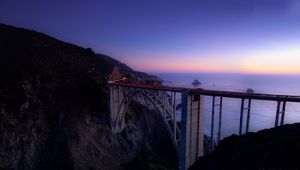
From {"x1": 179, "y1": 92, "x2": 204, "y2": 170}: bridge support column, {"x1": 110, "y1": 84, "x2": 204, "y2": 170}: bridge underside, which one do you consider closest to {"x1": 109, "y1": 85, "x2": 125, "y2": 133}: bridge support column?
{"x1": 110, "y1": 84, "x2": 204, "y2": 170}: bridge underside

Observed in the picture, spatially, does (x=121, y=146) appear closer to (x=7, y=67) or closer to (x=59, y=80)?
(x=59, y=80)

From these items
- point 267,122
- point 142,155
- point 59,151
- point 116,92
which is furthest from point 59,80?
point 267,122

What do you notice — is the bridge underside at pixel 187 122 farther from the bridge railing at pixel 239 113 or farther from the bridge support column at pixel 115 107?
the bridge support column at pixel 115 107

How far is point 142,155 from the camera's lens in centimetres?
3347

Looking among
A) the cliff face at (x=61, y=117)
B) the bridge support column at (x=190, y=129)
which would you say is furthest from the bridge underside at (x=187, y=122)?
the cliff face at (x=61, y=117)

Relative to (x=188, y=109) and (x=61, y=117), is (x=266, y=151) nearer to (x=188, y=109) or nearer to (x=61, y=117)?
(x=188, y=109)

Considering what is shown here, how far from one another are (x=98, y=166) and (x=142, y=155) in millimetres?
8064

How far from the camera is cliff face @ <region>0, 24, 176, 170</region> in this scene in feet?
80.8

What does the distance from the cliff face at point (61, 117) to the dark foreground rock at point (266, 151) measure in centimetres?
1915

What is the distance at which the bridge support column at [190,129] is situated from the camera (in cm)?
2288

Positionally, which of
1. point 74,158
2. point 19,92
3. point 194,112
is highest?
point 19,92

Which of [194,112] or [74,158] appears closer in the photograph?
[194,112]

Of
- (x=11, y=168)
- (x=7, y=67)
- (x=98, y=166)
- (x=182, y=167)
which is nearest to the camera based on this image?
(x=11, y=168)

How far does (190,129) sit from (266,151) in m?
12.9
